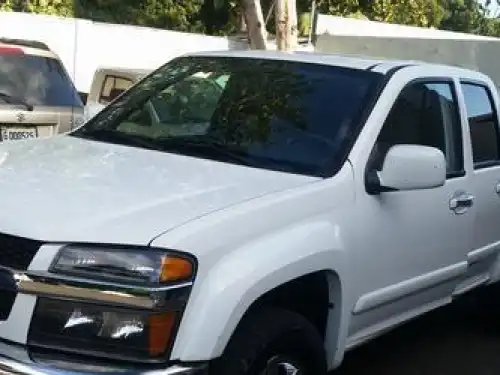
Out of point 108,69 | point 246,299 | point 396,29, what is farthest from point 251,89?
point 396,29

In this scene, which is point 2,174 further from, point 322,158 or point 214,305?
point 322,158

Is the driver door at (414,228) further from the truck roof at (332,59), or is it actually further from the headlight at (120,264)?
the headlight at (120,264)

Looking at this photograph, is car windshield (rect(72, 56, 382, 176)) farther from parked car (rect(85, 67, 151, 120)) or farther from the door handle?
parked car (rect(85, 67, 151, 120))

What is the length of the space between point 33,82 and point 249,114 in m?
3.94

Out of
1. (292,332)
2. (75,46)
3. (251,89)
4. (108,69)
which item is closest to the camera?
(292,332)

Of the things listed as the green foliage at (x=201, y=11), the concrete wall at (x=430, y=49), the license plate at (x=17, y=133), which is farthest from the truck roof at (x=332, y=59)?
the green foliage at (x=201, y=11)

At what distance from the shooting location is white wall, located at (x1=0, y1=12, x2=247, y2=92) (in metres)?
17.1

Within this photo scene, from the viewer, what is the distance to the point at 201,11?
25.5 m

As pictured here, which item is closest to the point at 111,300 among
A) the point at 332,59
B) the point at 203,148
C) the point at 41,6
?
the point at 203,148

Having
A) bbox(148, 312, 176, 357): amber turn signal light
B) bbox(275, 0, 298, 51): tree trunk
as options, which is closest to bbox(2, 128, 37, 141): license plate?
bbox(148, 312, 176, 357): amber turn signal light

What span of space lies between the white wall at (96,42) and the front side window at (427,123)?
42.2 feet

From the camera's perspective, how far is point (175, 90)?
4867mm

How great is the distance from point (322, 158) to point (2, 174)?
138cm

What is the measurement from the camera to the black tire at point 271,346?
3248mm
